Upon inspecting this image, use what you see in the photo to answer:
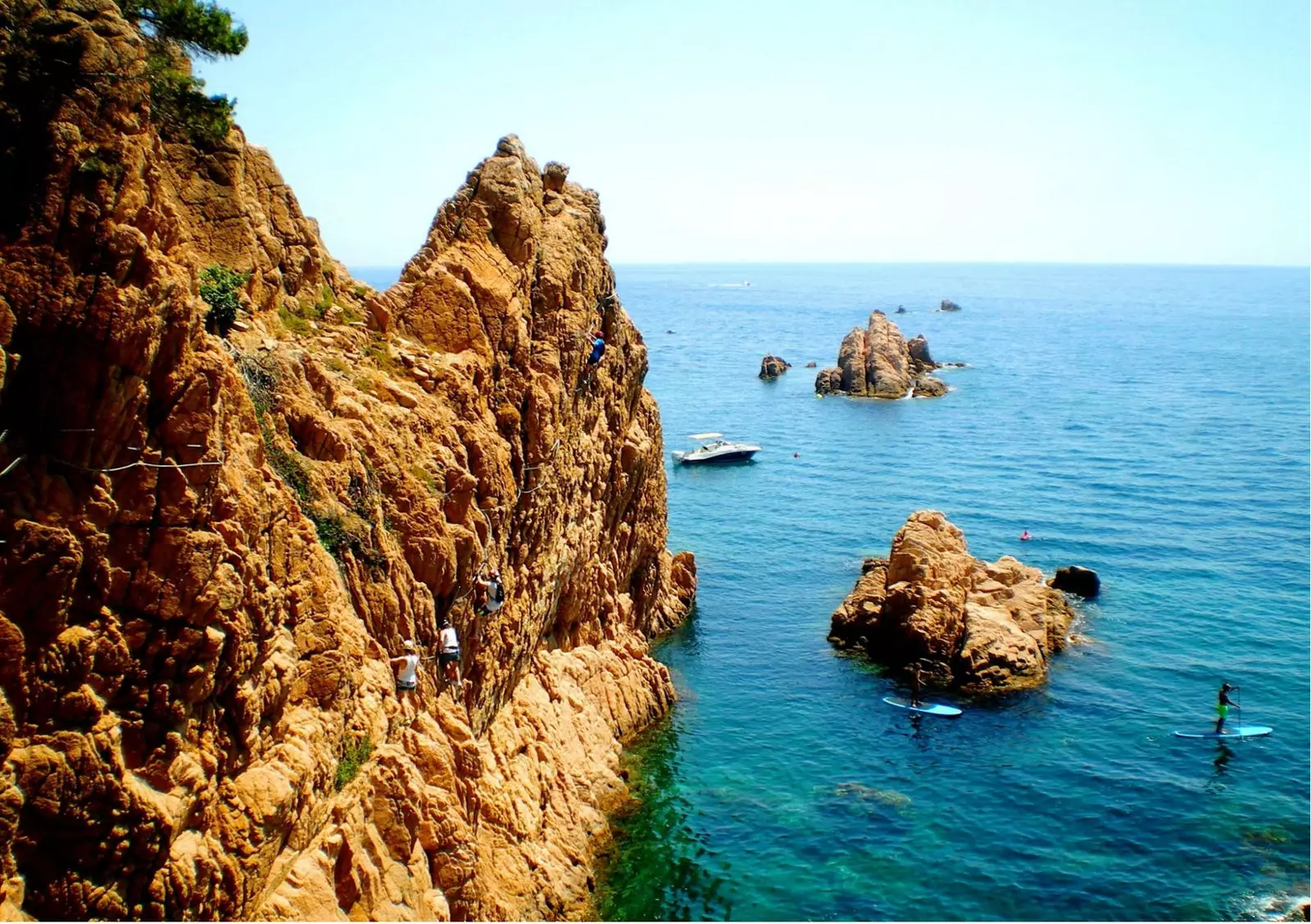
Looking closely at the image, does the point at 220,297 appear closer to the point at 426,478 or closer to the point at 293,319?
the point at 293,319

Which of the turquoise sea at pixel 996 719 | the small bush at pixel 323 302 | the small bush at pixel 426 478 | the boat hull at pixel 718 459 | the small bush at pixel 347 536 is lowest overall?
the turquoise sea at pixel 996 719

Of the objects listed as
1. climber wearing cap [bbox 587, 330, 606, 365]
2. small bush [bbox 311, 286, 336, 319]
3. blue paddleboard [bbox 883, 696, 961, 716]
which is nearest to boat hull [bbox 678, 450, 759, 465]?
blue paddleboard [bbox 883, 696, 961, 716]

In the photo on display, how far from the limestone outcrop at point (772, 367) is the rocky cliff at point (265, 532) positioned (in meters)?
113

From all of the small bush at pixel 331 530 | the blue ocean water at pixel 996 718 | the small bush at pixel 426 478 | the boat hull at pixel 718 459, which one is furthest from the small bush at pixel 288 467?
the boat hull at pixel 718 459

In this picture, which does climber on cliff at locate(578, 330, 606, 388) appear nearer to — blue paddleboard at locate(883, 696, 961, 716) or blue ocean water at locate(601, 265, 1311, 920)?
blue ocean water at locate(601, 265, 1311, 920)

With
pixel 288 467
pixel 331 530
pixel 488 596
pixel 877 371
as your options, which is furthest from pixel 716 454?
pixel 288 467

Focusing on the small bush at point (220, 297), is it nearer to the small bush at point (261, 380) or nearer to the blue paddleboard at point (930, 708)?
the small bush at point (261, 380)

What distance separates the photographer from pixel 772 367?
154375 millimetres

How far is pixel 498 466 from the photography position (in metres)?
32.8

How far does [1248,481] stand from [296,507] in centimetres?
8779

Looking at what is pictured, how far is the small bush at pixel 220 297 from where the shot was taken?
22734 mm

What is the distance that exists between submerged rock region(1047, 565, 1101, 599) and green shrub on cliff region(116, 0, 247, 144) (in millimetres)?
54593

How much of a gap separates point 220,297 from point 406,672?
32.5 feet

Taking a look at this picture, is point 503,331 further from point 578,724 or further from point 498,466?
point 578,724
